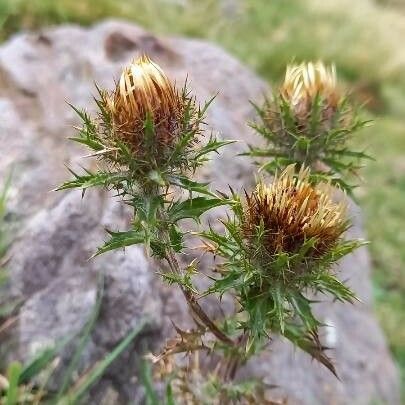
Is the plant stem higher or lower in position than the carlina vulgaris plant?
lower

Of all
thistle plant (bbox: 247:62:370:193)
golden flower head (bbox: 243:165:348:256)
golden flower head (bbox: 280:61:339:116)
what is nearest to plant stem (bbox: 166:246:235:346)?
golden flower head (bbox: 243:165:348:256)

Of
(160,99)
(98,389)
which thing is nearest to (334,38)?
(98,389)

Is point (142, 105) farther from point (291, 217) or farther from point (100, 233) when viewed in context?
point (100, 233)

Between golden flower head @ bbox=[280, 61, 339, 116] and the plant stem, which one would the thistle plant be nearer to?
golden flower head @ bbox=[280, 61, 339, 116]

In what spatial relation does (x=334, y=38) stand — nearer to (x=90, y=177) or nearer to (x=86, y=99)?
(x=86, y=99)

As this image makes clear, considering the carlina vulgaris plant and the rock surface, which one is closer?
the carlina vulgaris plant

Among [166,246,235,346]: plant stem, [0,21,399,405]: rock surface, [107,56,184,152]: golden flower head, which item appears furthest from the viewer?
[0,21,399,405]: rock surface

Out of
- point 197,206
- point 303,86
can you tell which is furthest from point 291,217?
point 303,86
